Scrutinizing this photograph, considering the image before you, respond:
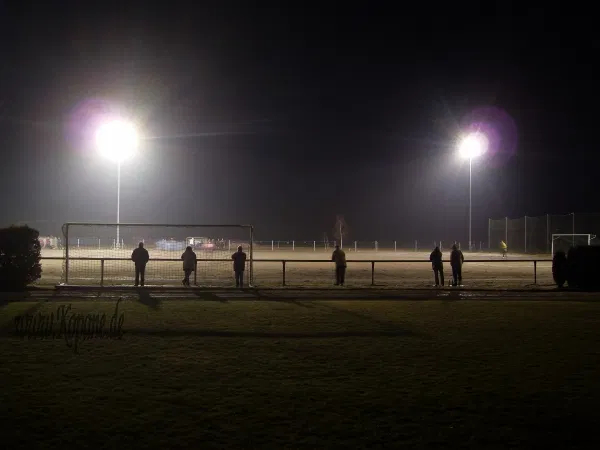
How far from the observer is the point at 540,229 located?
163 feet

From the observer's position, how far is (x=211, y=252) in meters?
30.3

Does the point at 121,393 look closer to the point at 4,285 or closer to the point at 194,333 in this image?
the point at 194,333

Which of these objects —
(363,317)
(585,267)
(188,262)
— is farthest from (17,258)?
(585,267)

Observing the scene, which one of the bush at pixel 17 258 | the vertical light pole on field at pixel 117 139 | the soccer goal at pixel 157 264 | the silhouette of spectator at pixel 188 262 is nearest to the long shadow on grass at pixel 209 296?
the silhouette of spectator at pixel 188 262

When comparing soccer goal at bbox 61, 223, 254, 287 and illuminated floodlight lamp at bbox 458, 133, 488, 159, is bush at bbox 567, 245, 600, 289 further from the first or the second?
illuminated floodlight lamp at bbox 458, 133, 488, 159

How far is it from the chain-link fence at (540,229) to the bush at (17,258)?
1463 inches

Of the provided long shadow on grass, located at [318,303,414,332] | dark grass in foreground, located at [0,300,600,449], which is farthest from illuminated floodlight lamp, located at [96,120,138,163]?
dark grass in foreground, located at [0,300,600,449]

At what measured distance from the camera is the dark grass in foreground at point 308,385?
4.64m

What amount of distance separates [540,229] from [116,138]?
126 ft

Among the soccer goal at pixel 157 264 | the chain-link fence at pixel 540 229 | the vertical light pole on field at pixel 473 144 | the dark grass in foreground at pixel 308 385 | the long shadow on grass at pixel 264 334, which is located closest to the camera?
the dark grass in foreground at pixel 308 385

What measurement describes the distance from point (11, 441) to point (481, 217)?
255 ft

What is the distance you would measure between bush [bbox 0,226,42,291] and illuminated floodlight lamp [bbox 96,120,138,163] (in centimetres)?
1561

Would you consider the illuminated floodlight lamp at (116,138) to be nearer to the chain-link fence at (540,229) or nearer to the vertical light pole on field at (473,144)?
the vertical light pole on field at (473,144)

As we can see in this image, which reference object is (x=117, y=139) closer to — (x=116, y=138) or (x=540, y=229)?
(x=116, y=138)
